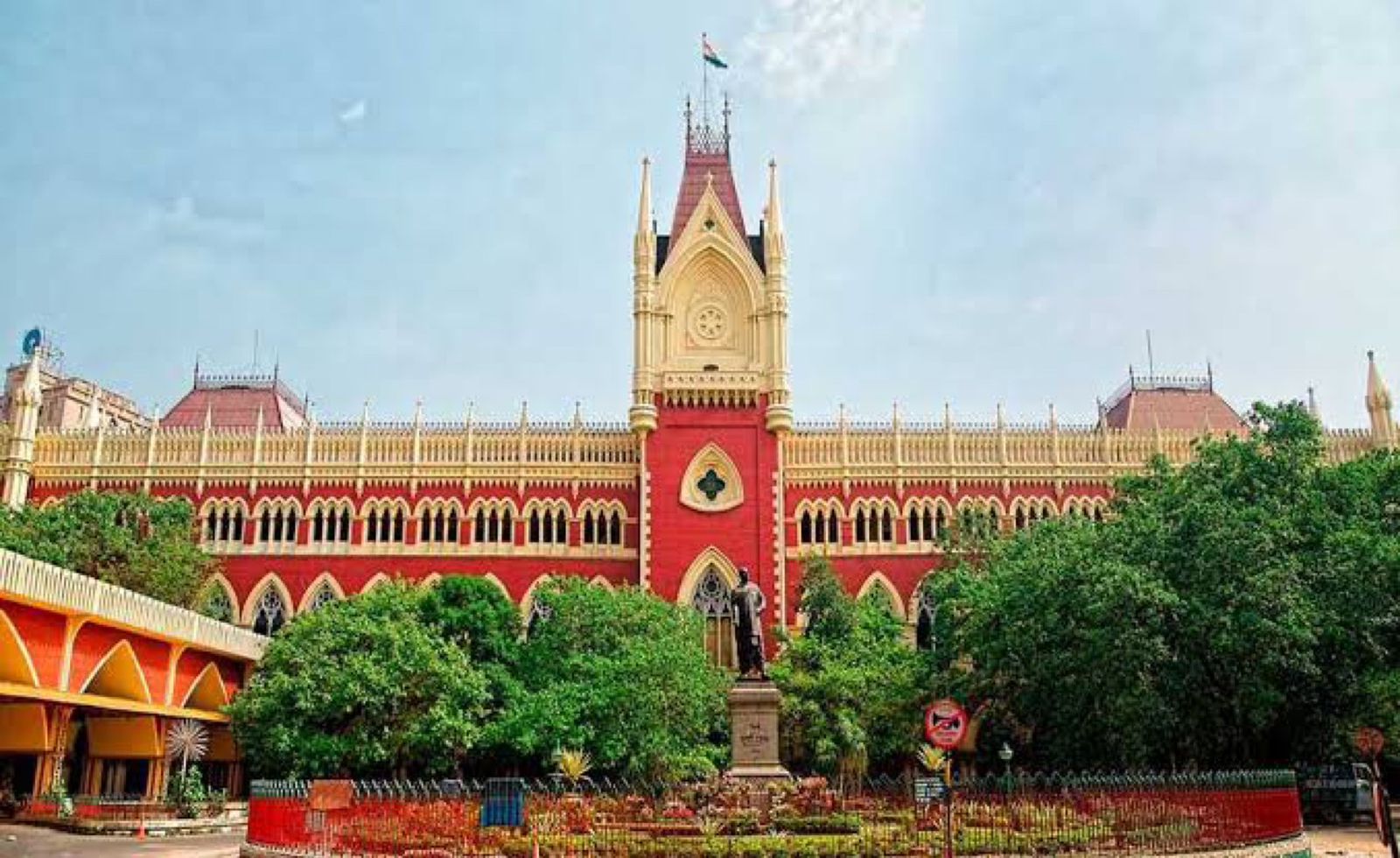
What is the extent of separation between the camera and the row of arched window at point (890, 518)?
48469mm

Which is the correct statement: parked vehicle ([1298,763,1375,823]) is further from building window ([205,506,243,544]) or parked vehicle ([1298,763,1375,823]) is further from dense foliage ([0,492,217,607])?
building window ([205,506,243,544])

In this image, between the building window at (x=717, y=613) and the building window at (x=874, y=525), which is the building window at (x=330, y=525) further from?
the building window at (x=874, y=525)

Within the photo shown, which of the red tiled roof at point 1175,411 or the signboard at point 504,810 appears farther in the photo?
the red tiled roof at point 1175,411

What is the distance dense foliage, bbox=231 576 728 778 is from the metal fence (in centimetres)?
1395

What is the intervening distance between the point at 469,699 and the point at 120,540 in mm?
14871

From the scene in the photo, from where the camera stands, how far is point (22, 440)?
162 ft

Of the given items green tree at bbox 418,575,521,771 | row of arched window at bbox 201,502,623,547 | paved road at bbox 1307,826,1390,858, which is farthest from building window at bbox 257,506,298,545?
paved road at bbox 1307,826,1390,858

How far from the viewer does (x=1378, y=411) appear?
49.9 meters

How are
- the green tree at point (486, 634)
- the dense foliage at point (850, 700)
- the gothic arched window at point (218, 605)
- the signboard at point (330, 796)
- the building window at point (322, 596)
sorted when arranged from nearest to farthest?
1. the signboard at point (330, 796)
2. the dense foliage at point (850, 700)
3. the green tree at point (486, 634)
4. the gothic arched window at point (218, 605)
5. the building window at point (322, 596)

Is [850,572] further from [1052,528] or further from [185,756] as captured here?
[185,756]

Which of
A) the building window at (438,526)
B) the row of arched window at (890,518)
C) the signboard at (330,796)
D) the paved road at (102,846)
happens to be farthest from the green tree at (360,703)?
the row of arched window at (890,518)

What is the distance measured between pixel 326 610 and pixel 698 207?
21840 mm

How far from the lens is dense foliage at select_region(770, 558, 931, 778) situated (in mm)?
38688

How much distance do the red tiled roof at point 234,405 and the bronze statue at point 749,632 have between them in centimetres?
3322
